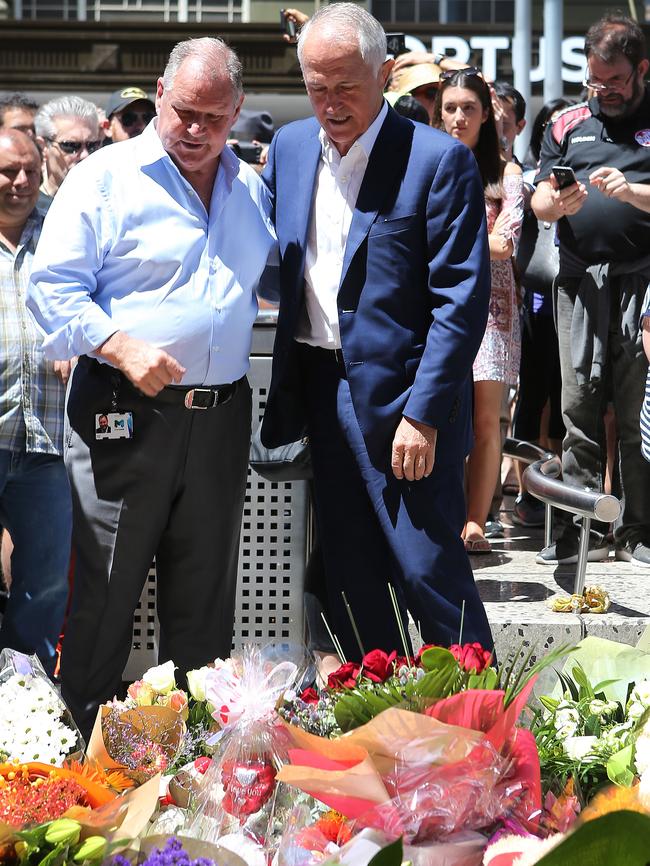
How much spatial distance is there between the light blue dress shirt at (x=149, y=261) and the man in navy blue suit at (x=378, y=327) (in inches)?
5.2

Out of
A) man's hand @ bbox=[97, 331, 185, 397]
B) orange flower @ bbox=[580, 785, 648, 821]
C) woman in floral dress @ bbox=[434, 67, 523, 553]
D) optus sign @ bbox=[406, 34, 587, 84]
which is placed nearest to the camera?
orange flower @ bbox=[580, 785, 648, 821]

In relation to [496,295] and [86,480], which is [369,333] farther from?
[496,295]

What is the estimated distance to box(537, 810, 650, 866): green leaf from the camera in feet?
4.45

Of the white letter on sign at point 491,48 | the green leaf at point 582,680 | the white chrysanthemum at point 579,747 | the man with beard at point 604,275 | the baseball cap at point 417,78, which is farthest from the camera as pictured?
the white letter on sign at point 491,48

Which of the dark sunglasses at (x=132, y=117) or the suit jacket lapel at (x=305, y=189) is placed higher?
the dark sunglasses at (x=132, y=117)

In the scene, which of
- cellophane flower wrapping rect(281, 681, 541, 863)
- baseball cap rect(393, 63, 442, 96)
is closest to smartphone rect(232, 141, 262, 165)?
baseball cap rect(393, 63, 442, 96)

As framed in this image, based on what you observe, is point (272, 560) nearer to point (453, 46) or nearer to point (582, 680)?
point (582, 680)

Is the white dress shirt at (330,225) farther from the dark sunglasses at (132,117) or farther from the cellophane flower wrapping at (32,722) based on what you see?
the dark sunglasses at (132,117)

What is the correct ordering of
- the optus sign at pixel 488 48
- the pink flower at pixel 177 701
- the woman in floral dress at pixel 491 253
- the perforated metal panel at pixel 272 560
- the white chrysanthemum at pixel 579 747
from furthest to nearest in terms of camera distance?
the optus sign at pixel 488 48, the woman in floral dress at pixel 491 253, the perforated metal panel at pixel 272 560, the pink flower at pixel 177 701, the white chrysanthemum at pixel 579 747

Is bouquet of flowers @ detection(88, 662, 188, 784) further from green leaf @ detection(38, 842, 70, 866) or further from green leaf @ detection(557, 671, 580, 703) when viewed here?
green leaf @ detection(557, 671, 580, 703)

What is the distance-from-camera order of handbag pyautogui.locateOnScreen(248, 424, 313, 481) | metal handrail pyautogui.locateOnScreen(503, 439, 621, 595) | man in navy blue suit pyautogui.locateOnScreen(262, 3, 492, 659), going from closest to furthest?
man in navy blue suit pyautogui.locateOnScreen(262, 3, 492, 659) < handbag pyautogui.locateOnScreen(248, 424, 313, 481) < metal handrail pyautogui.locateOnScreen(503, 439, 621, 595)

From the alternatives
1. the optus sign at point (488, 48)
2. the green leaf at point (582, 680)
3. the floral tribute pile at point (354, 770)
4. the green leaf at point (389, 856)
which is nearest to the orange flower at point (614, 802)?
the floral tribute pile at point (354, 770)

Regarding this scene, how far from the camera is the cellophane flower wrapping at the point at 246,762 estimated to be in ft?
5.90

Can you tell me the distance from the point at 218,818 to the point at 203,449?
1.70 meters
